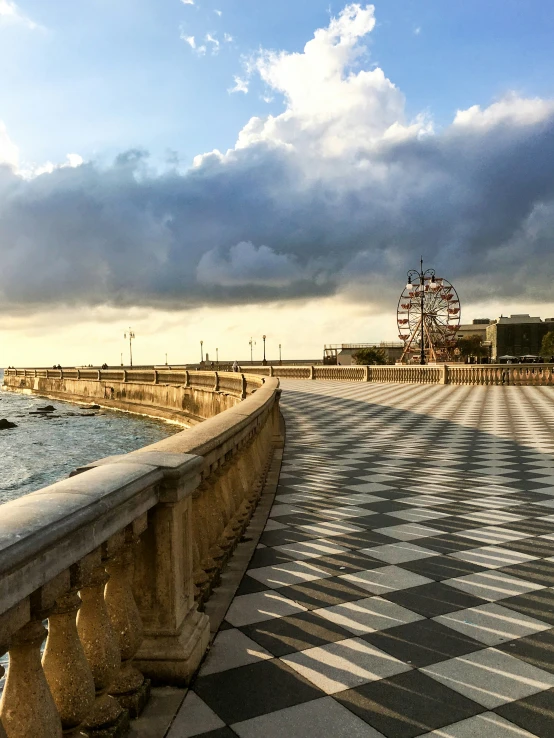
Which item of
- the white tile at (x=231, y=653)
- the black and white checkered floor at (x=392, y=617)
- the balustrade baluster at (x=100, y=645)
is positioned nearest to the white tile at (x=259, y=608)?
the black and white checkered floor at (x=392, y=617)

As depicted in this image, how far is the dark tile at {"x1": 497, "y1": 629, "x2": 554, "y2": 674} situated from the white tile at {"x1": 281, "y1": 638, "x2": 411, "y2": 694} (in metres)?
0.61

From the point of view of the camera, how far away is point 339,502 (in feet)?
21.3

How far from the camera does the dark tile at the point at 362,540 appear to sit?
4957 millimetres

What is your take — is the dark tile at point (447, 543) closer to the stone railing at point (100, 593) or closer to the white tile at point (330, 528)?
the white tile at point (330, 528)

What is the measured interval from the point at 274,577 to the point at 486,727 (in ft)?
6.34

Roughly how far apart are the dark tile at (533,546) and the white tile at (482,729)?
2.47 metres

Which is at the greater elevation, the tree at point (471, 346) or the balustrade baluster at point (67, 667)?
the tree at point (471, 346)

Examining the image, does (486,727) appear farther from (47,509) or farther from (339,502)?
(339,502)

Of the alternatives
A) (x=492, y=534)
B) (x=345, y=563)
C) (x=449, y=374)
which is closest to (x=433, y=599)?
(x=345, y=563)

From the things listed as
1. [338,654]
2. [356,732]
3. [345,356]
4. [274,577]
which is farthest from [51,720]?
[345,356]

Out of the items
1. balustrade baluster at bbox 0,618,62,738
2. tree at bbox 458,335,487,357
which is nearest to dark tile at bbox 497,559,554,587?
balustrade baluster at bbox 0,618,62,738

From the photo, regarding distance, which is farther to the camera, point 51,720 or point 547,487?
point 547,487

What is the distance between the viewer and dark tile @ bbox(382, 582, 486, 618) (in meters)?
3.63

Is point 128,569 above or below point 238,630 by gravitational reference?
above
